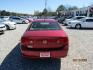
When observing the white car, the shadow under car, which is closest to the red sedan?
the shadow under car

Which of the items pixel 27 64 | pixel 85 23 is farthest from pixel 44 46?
pixel 85 23

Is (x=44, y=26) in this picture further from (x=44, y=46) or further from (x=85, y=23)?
(x=85, y=23)

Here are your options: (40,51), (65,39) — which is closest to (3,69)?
(40,51)

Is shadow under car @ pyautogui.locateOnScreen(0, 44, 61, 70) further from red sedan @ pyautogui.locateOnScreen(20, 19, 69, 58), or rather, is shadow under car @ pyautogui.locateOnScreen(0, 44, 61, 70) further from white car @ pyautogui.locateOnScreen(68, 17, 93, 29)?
white car @ pyautogui.locateOnScreen(68, 17, 93, 29)

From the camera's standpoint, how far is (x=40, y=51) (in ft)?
20.2

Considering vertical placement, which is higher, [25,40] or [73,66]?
[25,40]

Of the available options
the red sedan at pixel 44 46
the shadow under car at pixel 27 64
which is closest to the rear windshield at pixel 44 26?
the red sedan at pixel 44 46

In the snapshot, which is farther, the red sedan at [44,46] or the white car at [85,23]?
Result: the white car at [85,23]

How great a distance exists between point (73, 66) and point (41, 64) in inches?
45.8

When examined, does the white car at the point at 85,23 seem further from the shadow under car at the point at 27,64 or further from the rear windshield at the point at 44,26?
the shadow under car at the point at 27,64

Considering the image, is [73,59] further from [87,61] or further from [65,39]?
[65,39]

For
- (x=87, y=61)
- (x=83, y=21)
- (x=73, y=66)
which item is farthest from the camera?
(x=83, y=21)

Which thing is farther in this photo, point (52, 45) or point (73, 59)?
point (73, 59)

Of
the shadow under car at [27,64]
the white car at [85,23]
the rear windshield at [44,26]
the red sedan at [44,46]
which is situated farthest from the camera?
the white car at [85,23]
